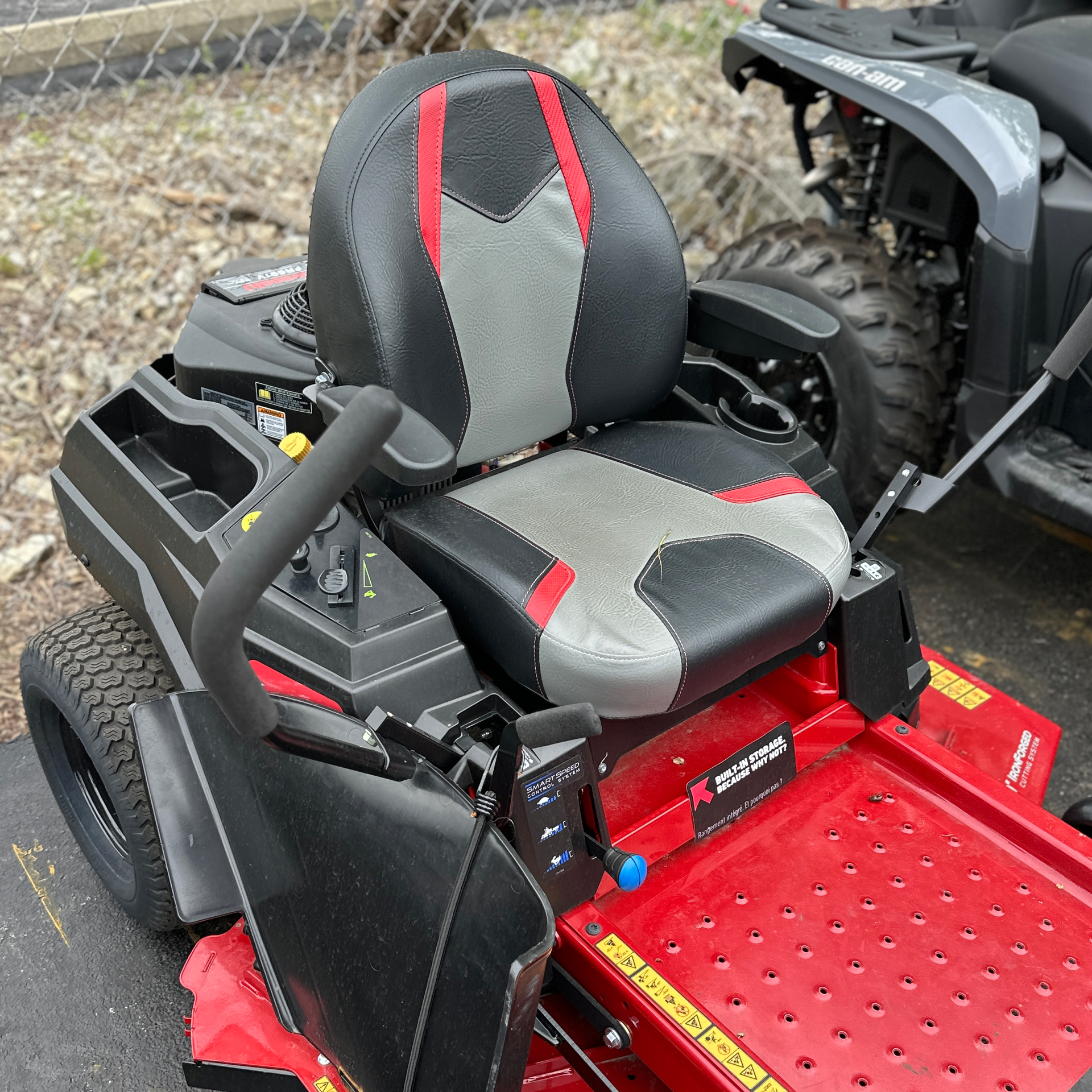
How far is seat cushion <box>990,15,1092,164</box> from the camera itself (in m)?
2.34

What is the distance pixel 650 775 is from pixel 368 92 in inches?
44.0

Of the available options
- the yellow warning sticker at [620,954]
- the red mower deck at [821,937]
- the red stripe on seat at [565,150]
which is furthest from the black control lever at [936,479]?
the yellow warning sticker at [620,954]

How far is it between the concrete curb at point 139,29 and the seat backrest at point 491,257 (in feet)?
6.97

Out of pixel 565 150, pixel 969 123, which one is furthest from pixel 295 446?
pixel 969 123

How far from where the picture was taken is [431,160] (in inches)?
66.1

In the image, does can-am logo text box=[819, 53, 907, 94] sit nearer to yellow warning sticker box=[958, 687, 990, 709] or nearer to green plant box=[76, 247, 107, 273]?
yellow warning sticker box=[958, 687, 990, 709]

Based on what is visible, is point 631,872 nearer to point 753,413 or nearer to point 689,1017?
point 689,1017

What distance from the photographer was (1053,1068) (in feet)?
4.58

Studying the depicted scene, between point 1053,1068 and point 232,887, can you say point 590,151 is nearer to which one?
point 232,887

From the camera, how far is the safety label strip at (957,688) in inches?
84.4

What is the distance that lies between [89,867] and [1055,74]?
2.51 meters

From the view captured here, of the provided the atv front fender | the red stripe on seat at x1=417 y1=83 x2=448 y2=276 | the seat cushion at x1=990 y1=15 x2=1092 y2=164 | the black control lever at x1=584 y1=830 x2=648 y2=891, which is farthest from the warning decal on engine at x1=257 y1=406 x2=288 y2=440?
the seat cushion at x1=990 y1=15 x2=1092 y2=164

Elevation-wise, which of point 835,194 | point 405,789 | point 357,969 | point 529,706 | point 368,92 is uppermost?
point 368,92

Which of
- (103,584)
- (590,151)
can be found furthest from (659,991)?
(590,151)
